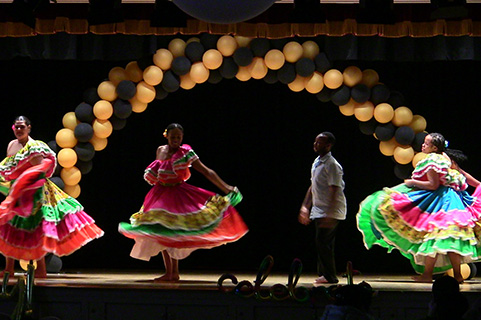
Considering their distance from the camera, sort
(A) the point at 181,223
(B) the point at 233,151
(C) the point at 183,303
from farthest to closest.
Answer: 1. (B) the point at 233,151
2. (A) the point at 181,223
3. (C) the point at 183,303

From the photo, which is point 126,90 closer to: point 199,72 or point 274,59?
point 199,72

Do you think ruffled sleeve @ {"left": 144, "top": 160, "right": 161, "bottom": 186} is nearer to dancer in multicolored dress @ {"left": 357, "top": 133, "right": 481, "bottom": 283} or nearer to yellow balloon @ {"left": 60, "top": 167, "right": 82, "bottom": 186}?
yellow balloon @ {"left": 60, "top": 167, "right": 82, "bottom": 186}

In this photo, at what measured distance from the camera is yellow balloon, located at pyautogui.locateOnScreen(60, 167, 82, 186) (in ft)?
28.9

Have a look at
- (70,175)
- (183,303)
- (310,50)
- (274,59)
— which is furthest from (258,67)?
(183,303)

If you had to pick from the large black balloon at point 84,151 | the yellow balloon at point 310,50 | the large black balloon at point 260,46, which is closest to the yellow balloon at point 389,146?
the yellow balloon at point 310,50

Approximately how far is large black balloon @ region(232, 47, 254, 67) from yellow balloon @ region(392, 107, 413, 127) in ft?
5.36

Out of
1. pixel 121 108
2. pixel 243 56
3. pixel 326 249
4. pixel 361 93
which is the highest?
pixel 243 56

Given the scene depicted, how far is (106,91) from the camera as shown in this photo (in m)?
8.90

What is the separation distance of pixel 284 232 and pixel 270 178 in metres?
0.67

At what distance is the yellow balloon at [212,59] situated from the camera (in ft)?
29.0

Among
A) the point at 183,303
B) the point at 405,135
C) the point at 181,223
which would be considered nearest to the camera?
the point at 183,303

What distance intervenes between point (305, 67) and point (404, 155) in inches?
54.1

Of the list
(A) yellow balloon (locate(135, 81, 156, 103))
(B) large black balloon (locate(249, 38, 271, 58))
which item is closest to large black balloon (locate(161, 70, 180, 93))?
(A) yellow balloon (locate(135, 81, 156, 103))

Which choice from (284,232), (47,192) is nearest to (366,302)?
(47,192)
